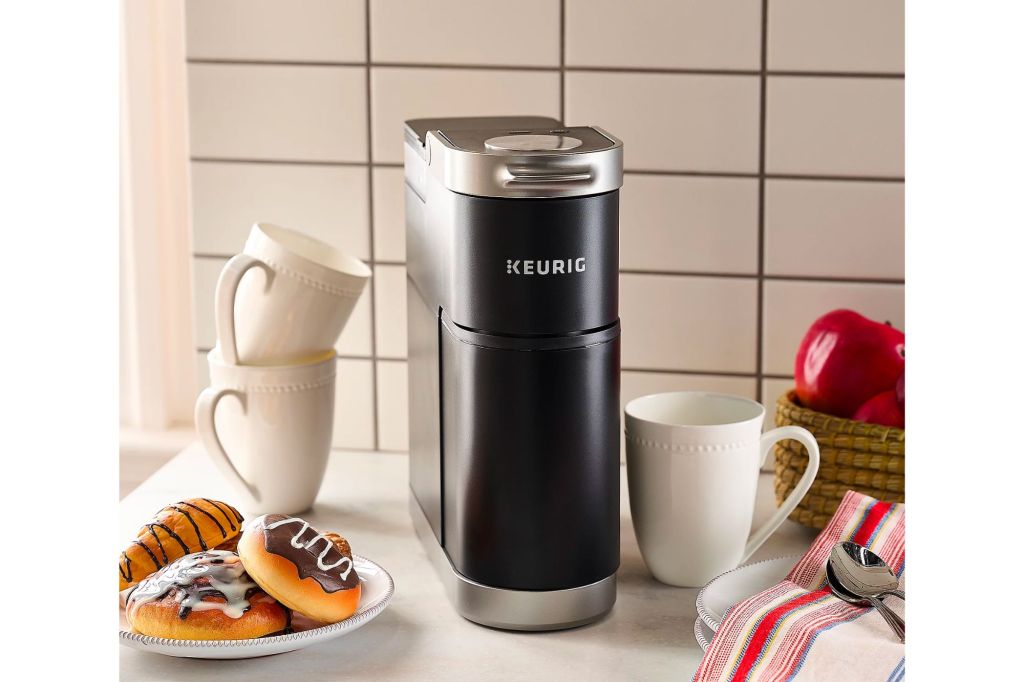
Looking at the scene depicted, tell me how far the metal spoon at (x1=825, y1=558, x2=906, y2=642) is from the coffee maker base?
140 mm

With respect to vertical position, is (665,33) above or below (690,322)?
above

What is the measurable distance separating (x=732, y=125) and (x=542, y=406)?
441 mm

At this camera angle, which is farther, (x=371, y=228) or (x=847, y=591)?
(x=371, y=228)

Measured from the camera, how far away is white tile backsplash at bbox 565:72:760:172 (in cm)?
100

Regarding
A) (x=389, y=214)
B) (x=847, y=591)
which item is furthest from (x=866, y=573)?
(x=389, y=214)

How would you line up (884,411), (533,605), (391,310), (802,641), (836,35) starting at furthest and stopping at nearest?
1. (391,310)
2. (836,35)
3. (884,411)
4. (533,605)
5. (802,641)

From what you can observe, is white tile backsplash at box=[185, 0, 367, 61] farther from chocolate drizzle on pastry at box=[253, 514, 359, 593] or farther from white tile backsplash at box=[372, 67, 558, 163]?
chocolate drizzle on pastry at box=[253, 514, 359, 593]

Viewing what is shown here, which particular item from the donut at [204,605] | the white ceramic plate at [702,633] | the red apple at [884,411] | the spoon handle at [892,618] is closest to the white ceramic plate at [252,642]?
the donut at [204,605]

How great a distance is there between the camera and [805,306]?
3.39 ft

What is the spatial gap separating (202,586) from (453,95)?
54cm

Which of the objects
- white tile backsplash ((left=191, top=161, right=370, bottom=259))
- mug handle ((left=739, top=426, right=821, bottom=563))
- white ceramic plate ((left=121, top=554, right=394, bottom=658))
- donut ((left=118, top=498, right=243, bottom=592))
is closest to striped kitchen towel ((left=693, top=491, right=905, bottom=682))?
mug handle ((left=739, top=426, right=821, bottom=563))

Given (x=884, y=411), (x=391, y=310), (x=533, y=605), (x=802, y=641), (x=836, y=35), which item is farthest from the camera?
(x=391, y=310)

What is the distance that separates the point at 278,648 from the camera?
66 centimetres

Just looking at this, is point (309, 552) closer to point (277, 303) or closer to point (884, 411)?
point (277, 303)
